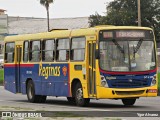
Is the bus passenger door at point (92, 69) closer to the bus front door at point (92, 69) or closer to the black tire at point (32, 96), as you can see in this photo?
the bus front door at point (92, 69)

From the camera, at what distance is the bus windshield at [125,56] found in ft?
70.8

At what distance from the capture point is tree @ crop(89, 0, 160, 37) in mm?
97625

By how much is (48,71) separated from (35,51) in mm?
→ 1451

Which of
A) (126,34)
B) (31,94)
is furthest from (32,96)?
(126,34)

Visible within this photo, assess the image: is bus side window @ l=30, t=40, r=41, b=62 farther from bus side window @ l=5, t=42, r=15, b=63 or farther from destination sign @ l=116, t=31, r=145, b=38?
destination sign @ l=116, t=31, r=145, b=38

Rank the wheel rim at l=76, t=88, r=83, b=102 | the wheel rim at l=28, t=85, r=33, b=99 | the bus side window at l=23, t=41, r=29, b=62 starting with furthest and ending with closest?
the bus side window at l=23, t=41, r=29, b=62, the wheel rim at l=28, t=85, r=33, b=99, the wheel rim at l=76, t=88, r=83, b=102

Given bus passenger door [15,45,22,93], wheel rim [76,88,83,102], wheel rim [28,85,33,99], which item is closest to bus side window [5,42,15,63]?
bus passenger door [15,45,22,93]

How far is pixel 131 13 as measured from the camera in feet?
320

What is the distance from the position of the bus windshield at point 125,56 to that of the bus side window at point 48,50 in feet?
11.4

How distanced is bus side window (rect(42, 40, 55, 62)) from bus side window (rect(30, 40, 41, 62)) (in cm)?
45

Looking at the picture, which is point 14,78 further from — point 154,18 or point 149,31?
point 154,18

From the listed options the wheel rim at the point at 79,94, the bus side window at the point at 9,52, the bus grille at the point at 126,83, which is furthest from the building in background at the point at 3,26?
the bus grille at the point at 126,83

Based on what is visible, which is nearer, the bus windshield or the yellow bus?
the yellow bus

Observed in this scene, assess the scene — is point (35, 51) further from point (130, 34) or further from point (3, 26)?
point (3, 26)
